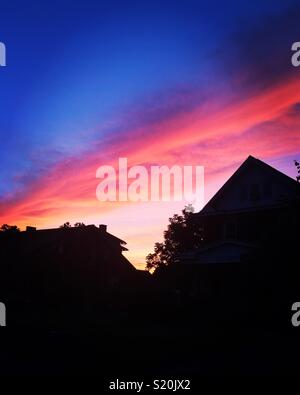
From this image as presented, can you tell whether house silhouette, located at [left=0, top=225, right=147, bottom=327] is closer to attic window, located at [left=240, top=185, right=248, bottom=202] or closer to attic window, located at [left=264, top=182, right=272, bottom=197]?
attic window, located at [left=240, top=185, right=248, bottom=202]

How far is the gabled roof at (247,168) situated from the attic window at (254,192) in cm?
122

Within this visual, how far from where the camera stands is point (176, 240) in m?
81.4

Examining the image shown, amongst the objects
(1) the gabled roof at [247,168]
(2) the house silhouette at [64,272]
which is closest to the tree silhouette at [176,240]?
(2) the house silhouette at [64,272]

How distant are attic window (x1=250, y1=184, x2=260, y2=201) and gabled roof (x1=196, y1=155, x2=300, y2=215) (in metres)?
1.22

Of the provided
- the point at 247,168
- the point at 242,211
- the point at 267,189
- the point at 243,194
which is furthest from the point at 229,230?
the point at 247,168

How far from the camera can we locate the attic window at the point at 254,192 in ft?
104

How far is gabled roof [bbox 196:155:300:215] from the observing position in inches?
1174

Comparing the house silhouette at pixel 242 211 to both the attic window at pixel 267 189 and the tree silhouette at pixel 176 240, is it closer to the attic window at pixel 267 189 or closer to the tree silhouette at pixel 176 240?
the attic window at pixel 267 189

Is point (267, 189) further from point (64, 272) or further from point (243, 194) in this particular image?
point (64, 272)

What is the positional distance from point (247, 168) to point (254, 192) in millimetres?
1802

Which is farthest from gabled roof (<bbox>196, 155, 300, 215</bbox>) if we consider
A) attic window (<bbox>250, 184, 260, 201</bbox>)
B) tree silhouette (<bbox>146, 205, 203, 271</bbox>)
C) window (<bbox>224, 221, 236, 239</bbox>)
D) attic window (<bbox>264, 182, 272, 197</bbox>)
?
tree silhouette (<bbox>146, 205, 203, 271</bbox>)
